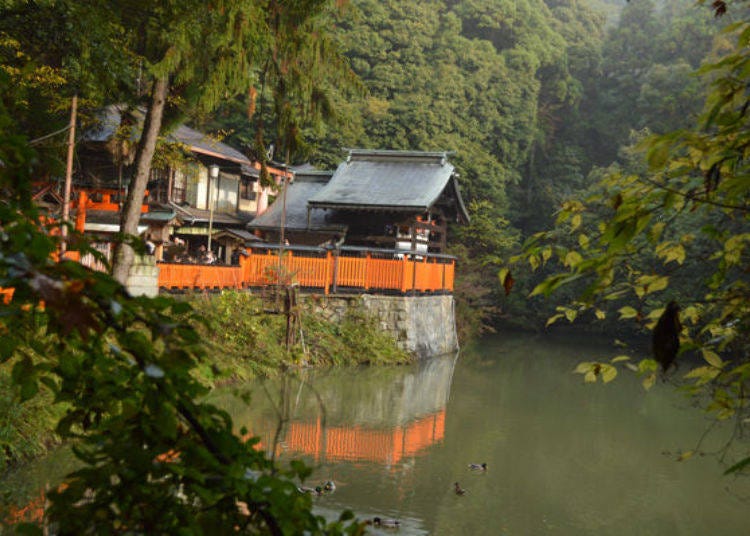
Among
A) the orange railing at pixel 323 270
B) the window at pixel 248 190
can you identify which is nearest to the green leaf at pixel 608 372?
→ the orange railing at pixel 323 270

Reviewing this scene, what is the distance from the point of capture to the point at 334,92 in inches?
1280

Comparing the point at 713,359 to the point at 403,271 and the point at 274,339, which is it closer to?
the point at 274,339

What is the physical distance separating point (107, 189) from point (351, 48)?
2000 cm

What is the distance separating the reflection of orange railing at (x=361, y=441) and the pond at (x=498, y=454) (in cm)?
3

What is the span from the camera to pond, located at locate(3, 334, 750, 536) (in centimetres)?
729

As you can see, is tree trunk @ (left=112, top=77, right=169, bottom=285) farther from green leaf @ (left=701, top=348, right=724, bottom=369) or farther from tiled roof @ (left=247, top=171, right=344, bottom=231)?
tiled roof @ (left=247, top=171, right=344, bottom=231)

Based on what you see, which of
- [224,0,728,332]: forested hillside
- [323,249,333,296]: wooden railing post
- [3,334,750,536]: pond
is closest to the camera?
[3,334,750,536]: pond

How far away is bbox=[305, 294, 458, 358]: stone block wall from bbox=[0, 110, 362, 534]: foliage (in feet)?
48.3

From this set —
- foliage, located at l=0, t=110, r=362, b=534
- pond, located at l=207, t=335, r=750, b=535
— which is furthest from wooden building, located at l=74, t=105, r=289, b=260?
foliage, located at l=0, t=110, r=362, b=534

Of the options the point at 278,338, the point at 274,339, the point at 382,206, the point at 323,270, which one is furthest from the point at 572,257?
the point at 382,206

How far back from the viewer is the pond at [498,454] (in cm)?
729

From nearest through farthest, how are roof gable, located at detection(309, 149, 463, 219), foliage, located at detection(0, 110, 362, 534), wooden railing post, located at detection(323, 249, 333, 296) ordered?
foliage, located at detection(0, 110, 362, 534) → wooden railing post, located at detection(323, 249, 333, 296) → roof gable, located at detection(309, 149, 463, 219)

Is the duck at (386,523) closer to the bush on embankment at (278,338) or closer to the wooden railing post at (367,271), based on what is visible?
the bush on embankment at (278,338)

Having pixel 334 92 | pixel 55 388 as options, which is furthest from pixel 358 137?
pixel 55 388
